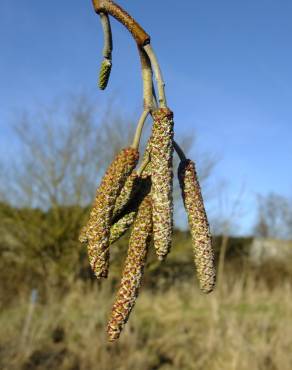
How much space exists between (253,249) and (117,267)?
808 cm

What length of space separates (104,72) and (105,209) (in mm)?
223

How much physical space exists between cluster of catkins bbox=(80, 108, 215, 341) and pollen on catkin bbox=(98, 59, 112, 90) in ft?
0.45

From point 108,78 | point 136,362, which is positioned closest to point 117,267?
point 136,362

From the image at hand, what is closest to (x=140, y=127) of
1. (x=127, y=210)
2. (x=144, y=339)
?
(x=127, y=210)

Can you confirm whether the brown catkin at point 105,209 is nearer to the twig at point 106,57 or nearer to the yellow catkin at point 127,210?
the yellow catkin at point 127,210

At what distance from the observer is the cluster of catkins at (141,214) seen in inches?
31.4

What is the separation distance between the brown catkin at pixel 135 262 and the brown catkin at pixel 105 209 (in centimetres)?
4

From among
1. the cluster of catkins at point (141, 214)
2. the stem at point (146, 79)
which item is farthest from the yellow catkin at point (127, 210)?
the stem at point (146, 79)

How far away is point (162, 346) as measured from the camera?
21.5 ft

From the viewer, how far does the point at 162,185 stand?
0.81m

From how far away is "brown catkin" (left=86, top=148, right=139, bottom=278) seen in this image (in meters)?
0.81

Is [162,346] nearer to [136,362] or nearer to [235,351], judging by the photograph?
[136,362]

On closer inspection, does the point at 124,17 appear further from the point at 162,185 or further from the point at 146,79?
the point at 162,185

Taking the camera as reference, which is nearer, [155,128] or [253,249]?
[155,128]
